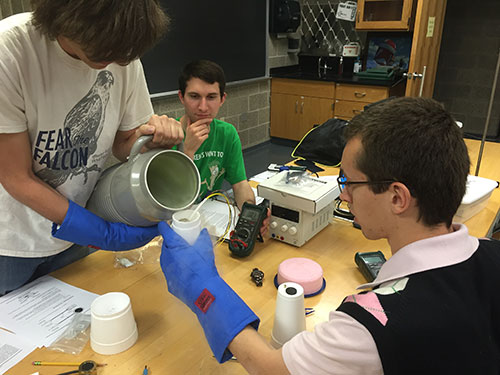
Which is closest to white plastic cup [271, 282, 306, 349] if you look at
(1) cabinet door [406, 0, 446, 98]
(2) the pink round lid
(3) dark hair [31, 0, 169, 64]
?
(2) the pink round lid

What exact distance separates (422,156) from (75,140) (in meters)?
0.90

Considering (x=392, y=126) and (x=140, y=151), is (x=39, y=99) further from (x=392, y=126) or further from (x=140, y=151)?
(x=392, y=126)

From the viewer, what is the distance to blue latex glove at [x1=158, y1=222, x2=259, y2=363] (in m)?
0.82

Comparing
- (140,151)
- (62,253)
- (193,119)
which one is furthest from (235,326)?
(193,119)

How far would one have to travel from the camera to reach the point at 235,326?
0.81m

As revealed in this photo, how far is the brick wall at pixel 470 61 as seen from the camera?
15.1ft

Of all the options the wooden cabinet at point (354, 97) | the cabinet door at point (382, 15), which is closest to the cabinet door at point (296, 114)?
the wooden cabinet at point (354, 97)

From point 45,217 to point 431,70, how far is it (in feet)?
13.0

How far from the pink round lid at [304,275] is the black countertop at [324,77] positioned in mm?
3264

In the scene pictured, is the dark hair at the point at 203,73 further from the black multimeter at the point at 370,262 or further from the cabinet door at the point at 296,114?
the cabinet door at the point at 296,114

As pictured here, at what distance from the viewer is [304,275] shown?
1126 mm

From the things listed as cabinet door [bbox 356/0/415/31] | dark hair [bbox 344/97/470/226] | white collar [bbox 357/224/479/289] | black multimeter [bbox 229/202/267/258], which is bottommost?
black multimeter [bbox 229/202/267/258]

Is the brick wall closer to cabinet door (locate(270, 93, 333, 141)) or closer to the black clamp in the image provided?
cabinet door (locate(270, 93, 333, 141))

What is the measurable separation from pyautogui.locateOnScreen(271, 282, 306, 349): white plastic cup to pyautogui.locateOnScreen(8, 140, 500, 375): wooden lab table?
0.08 meters
